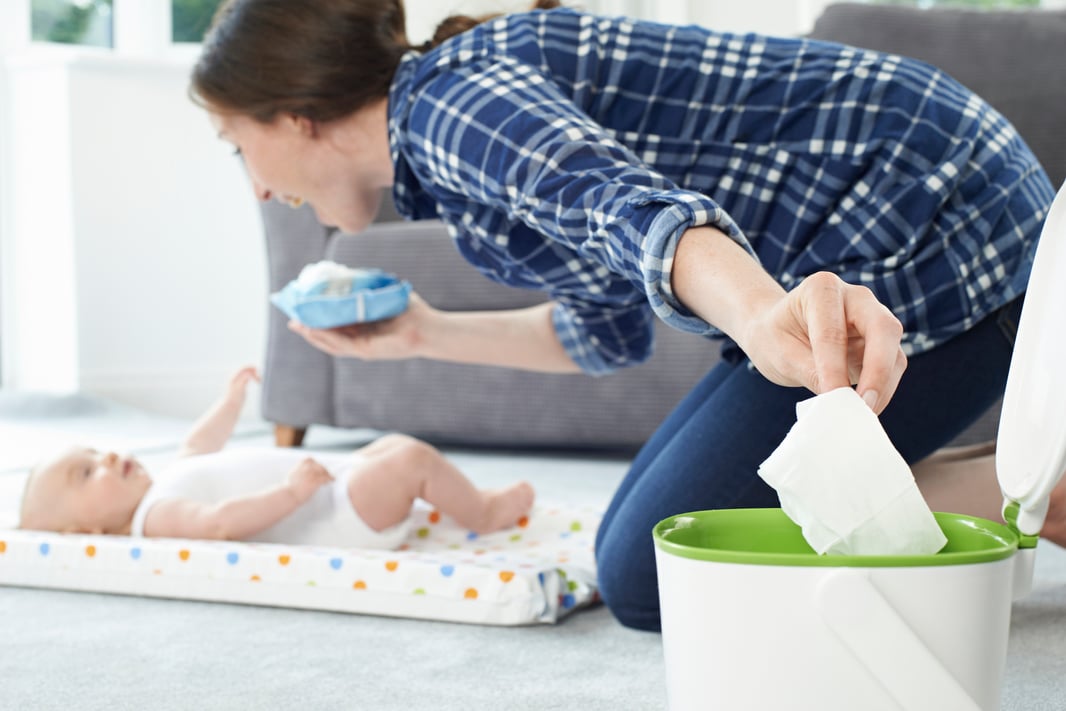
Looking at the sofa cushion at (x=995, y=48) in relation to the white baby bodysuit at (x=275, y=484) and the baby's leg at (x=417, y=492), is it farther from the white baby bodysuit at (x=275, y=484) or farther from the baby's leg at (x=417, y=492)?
the white baby bodysuit at (x=275, y=484)

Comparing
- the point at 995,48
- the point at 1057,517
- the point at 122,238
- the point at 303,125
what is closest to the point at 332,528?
the point at 303,125

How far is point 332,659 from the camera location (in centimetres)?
106

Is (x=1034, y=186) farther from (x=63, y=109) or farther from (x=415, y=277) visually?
(x=63, y=109)

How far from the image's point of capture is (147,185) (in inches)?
135

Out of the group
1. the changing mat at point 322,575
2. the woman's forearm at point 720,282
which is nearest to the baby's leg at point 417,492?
the changing mat at point 322,575

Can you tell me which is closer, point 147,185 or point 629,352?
point 629,352

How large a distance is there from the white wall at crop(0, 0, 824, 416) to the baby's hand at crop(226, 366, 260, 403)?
1.29 metres

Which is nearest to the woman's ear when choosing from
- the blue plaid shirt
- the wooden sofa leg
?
the blue plaid shirt

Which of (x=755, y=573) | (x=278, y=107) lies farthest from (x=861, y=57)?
(x=755, y=573)

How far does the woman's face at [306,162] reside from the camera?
119 centimetres

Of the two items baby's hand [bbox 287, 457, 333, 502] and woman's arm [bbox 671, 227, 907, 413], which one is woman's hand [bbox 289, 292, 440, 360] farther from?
woman's arm [bbox 671, 227, 907, 413]

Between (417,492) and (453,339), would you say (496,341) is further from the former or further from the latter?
(417,492)

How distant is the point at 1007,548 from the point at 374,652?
0.67 m

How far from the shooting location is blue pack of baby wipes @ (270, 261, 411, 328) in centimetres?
143
